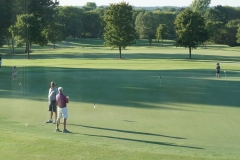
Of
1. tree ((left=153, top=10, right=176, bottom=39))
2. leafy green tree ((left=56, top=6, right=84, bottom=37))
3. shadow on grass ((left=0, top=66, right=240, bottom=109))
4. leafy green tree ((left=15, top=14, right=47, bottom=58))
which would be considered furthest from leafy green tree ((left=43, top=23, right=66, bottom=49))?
shadow on grass ((left=0, top=66, right=240, bottom=109))

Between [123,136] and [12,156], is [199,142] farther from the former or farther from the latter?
A: [12,156]

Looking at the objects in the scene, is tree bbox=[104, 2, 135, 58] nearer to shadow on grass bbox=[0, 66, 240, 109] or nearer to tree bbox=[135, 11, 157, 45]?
shadow on grass bbox=[0, 66, 240, 109]

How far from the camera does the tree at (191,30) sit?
7856 cm

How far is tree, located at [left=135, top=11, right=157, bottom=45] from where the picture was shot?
508 ft

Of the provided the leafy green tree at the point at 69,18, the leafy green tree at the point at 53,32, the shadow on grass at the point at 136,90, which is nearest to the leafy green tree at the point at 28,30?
the leafy green tree at the point at 53,32

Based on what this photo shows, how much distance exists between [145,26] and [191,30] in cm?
7811

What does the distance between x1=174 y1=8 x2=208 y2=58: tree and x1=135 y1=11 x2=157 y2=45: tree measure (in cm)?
7209

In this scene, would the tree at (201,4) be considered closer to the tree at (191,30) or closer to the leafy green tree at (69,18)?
the leafy green tree at (69,18)

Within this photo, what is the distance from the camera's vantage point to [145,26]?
155875 millimetres

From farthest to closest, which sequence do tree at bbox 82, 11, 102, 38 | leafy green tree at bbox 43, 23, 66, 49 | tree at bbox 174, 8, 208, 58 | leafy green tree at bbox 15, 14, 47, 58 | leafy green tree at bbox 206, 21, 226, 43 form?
tree at bbox 82, 11, 102, 38, leafy green tree at bbox 206, 21, 226, 43, leafy green tree at bbox 43, 23, 66, 49, tree at bbox 174, 8, 208, 58, leafy green tree at bbox 15, 14, 47, 58

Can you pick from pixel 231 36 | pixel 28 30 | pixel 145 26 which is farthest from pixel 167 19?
pixel 28 30

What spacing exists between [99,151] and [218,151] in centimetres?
414

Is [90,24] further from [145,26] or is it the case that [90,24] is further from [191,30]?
[191,30]

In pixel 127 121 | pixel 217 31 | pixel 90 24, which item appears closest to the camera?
pixel 127 121
